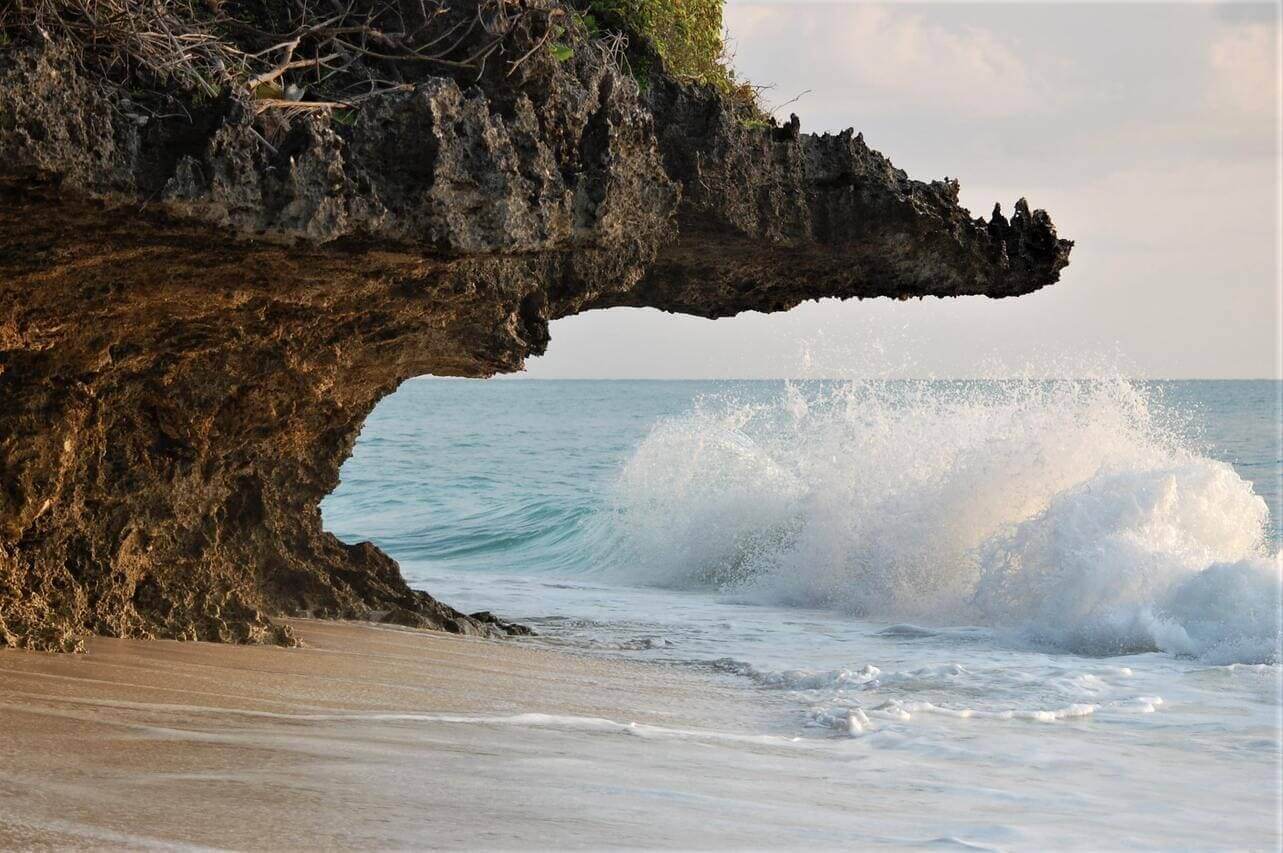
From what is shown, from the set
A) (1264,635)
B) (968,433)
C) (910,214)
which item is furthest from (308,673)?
(968,433)

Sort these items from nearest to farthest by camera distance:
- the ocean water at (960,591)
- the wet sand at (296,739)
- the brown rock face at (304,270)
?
the wet sand at (296,739), the brown rock face at (304,270), the ocean water at (960,591)

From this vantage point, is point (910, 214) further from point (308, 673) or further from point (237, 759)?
point (237, 759)

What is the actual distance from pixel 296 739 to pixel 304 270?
1.61 meters

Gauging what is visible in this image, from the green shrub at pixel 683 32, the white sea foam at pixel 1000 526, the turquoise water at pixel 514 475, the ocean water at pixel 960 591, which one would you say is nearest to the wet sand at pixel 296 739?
the ocean water at pixel 960 591

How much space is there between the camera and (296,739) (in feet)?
14.7

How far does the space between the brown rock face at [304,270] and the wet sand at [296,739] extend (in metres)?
0.64

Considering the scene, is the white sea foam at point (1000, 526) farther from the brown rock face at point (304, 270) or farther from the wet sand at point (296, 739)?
the wet sand at point (296, 739)

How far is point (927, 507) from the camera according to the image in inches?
510

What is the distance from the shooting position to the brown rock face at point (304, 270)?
4004mm

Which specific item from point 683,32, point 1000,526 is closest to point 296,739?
point 683,32

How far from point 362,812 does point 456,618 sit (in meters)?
4.79

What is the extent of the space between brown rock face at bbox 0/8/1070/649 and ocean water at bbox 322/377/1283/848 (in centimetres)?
211

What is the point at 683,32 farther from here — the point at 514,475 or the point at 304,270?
the point at 514,475

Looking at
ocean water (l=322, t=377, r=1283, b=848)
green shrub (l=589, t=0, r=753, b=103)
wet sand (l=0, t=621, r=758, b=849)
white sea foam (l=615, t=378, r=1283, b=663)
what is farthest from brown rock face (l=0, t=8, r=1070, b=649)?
white sea foam (l=615, t=378, r=1283, b=663)
